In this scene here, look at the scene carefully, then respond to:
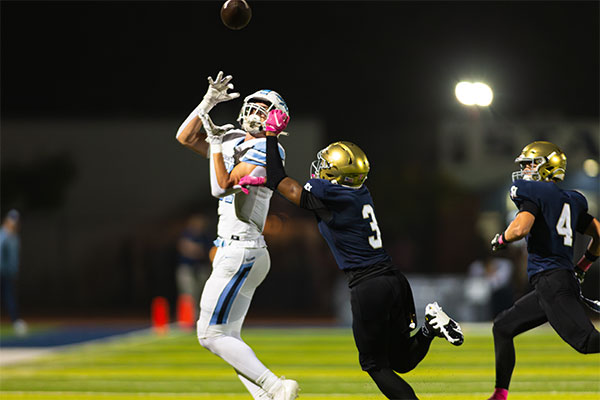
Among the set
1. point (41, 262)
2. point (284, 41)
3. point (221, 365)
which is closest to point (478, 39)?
point (284, 41)

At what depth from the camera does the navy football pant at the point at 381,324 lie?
452 cm

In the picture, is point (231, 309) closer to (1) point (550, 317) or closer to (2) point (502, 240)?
(2) point (502, 240)

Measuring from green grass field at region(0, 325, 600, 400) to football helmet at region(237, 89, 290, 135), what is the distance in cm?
223

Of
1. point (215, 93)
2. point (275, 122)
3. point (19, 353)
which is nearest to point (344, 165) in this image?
point (275, 122)

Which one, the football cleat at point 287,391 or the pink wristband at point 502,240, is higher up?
the pink wristband at point 502,240

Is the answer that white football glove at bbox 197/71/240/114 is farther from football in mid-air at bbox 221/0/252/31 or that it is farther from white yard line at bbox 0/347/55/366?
white yard line at bbox 0/347/55/366

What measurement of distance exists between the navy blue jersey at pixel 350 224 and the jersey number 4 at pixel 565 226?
3.86ft

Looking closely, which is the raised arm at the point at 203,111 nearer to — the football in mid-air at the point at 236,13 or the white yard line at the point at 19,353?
the football in mid-air at the point at 236,13

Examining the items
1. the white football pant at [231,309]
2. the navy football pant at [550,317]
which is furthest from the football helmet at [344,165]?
the navy football pant at [550,317]

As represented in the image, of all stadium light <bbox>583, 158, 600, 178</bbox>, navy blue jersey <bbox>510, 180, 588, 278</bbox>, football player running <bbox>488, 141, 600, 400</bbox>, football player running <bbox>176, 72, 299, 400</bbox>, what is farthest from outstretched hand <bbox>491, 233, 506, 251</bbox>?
stadium light <bbox>583, 158, 600, 178</bbox>

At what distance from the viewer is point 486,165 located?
69.1 feet

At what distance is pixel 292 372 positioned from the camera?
8.41 meters

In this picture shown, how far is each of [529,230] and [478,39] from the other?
19223mm

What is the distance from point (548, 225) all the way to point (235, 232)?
1799 millimetres
